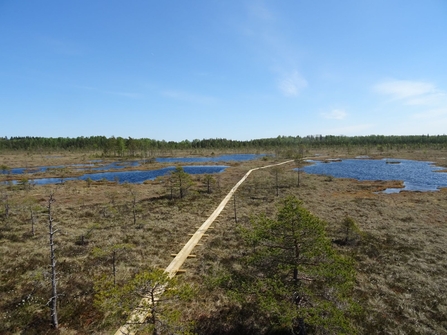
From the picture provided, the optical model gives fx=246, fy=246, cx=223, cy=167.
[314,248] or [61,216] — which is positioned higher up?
[314,248]

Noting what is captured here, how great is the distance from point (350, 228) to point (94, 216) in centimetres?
3447

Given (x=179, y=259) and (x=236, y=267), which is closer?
(x=236, y=267)

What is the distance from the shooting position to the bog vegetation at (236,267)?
12781mm

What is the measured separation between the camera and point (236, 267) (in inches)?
832

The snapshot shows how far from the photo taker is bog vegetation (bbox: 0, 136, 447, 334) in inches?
503

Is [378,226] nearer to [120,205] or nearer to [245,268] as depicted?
[245,268]

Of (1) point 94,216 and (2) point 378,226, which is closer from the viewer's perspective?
(2) point 378,226

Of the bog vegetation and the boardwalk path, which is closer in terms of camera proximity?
the bog vegetation

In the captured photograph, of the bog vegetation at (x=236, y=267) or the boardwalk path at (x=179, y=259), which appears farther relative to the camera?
the boardwalk path at (x=179, y=259)

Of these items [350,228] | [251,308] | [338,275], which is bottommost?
[251,308]

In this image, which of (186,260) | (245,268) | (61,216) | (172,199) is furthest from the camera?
(172,199)

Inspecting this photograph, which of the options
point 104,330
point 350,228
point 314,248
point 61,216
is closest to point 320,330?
point 314,248

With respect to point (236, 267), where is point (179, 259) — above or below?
above

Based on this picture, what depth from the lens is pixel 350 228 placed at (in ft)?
86.4
